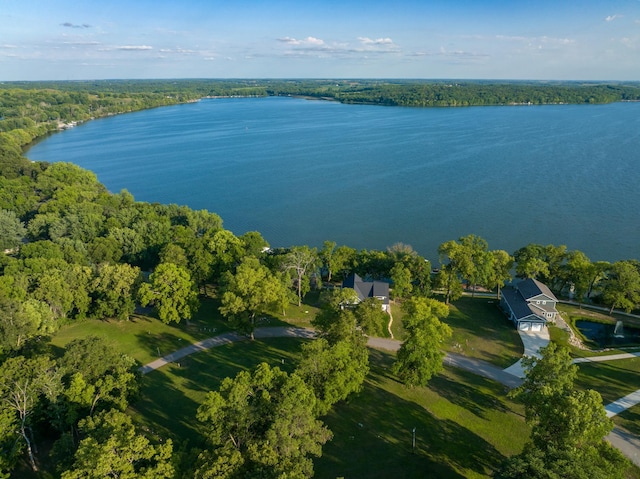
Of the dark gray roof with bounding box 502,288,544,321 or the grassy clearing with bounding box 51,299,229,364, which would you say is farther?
the dark gray roof with bounding box 502,288,544,321

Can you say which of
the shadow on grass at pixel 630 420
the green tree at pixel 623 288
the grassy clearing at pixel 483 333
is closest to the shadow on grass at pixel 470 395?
the grassy clearing at pixel 483 333

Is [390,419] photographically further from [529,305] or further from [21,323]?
[21,323]

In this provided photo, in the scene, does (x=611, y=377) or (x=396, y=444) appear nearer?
(x=396, y=444)

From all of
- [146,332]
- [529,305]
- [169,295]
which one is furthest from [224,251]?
[529,305]

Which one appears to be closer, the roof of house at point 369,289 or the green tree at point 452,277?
the roof of house at point 369,289

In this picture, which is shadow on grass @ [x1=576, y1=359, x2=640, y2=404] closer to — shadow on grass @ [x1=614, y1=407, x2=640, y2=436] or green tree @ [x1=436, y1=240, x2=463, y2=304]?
shadow on grass @ [x1=614, y1=407, x2=640, y2=436]

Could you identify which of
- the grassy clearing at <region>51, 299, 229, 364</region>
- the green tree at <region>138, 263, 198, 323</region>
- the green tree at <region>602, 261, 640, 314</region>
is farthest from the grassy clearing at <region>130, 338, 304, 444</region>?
the green tree at <region>602, 261, 640, 314</region>

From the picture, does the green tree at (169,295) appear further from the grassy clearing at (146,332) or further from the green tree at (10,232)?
the green tree at (10,232)
